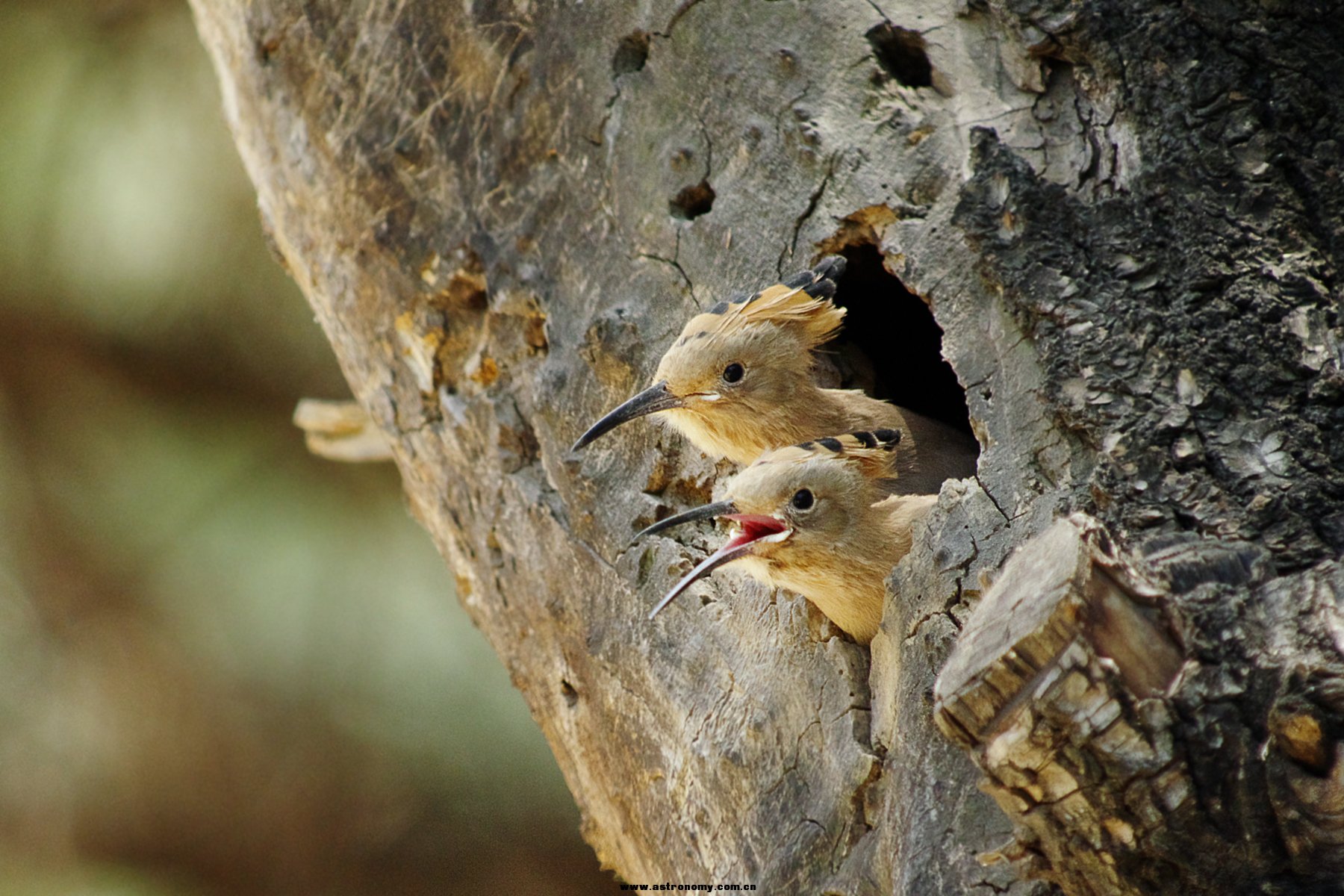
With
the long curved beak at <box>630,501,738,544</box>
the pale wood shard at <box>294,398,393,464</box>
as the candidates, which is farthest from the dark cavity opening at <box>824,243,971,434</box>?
the pale wood shard at <box>294,398,393,464</box>

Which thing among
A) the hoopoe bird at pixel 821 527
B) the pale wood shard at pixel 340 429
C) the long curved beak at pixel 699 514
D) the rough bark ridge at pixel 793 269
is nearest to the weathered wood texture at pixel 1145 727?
the rough bark ridge at pixel 793 269

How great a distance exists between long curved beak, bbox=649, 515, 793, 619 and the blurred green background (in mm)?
4164

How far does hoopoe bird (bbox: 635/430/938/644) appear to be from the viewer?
7.86 feet

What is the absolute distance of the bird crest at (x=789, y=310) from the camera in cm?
258

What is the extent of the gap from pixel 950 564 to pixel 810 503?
1.57 feet

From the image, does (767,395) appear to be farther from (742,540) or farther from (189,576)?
(189,576)

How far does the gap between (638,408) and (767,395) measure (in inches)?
12.1

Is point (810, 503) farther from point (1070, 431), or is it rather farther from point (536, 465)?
point (536, 465)

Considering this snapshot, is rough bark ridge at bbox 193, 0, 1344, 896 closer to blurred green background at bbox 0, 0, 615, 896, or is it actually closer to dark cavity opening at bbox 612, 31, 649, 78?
dark cavity opening at bbox 612, 31, 649, 78

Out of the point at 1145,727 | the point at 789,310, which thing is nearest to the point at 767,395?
the point at 789,310

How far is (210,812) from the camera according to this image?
628 cm

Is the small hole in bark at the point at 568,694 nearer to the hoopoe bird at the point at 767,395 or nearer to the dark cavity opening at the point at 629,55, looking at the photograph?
the hoopoe bird at the point at 767,395

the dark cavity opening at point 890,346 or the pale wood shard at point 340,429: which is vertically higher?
the dark cavity opening at point 890,346

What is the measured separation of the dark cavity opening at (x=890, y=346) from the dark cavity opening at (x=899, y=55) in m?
0.41
